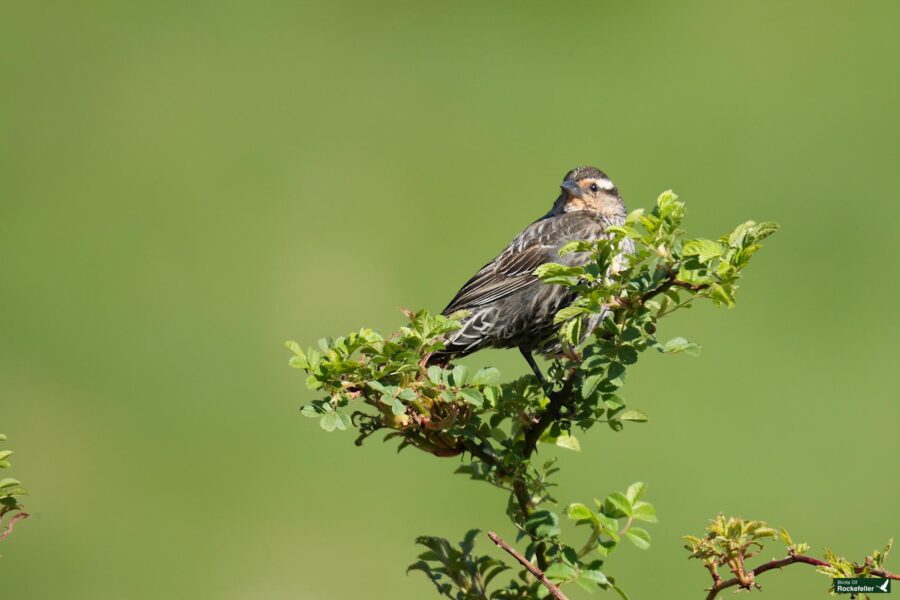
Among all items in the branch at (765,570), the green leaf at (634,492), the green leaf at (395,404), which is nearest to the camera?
the branch at (765,570)

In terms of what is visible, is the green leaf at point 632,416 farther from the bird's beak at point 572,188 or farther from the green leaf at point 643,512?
the bird's beak at point 572,188

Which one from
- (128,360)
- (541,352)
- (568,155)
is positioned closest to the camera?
(541,352)

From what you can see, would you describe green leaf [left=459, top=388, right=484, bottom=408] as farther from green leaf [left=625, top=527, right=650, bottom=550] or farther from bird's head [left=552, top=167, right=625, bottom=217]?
bird's head [left=552, top=167, right=625, bottom=217]

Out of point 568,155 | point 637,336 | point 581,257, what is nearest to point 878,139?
point 568,155

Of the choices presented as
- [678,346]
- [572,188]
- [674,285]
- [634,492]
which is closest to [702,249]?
[674,285]

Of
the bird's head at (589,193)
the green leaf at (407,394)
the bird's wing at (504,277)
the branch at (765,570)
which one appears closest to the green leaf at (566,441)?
the green leaf at (407,394)

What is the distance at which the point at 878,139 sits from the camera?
898 centimetres

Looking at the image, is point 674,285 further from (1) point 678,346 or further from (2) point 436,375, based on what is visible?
(2) point 436,375

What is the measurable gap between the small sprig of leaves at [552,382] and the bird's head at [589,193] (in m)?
2.52

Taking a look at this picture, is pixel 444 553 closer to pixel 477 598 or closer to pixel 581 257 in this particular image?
pixel 477 598

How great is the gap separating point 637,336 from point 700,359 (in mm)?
5793

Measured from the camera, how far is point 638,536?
1.70 m

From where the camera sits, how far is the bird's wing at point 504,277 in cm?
400

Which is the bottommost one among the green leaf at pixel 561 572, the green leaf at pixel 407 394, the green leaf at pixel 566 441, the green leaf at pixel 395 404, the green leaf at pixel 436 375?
the green leaf at pixel 561 572
